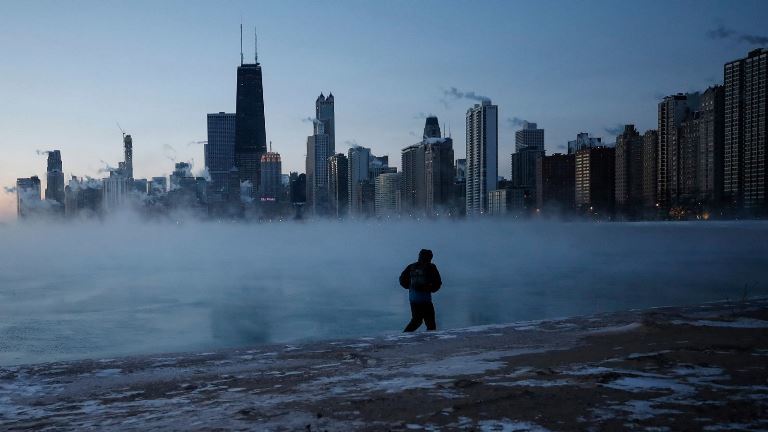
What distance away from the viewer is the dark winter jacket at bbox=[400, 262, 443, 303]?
15.8 m

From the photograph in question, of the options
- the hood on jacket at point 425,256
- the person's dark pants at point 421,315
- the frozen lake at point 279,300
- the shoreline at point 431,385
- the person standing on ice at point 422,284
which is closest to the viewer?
the shoreline at point 431,385

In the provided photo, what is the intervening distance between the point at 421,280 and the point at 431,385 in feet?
23.5

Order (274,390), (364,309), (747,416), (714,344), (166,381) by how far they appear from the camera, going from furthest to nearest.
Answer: (364,309), (714,344), (166,381), (274,390), (747,416)

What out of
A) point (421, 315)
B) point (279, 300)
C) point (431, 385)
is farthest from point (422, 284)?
point (279, 300)

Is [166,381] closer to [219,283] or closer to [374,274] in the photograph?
[219,283]

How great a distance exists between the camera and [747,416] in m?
6.81

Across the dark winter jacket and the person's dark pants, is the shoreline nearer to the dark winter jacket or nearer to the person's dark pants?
the dark winter jacket

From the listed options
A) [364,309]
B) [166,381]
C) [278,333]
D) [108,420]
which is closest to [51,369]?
[166,381]

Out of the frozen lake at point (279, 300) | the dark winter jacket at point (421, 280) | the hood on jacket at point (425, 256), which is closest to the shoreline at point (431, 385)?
the dark winter jacket at point (421, 280)

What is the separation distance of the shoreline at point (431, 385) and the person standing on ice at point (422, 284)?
6.99 ft

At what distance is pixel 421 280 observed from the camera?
52.1 ft

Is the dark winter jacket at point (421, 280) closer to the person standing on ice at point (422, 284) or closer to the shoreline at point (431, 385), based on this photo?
the person standing on ice at point (422, 284)

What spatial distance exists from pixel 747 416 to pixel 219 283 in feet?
160

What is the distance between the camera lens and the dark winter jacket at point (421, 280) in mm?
15828
